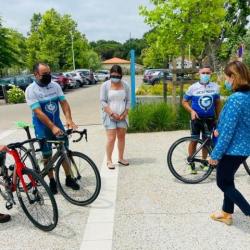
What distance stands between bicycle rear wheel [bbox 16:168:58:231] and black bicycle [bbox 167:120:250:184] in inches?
85.1

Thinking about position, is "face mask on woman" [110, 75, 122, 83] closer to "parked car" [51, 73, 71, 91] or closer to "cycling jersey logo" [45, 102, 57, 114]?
"cycling jersey logo" [45, 102, 57, 114]

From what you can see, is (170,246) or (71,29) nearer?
(170,246)

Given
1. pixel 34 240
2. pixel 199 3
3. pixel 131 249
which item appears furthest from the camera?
pixel 199 3

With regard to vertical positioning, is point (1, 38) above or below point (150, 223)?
above

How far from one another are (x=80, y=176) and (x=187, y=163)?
1643 mm

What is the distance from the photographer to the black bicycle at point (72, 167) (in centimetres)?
501

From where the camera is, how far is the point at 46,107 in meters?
5.31

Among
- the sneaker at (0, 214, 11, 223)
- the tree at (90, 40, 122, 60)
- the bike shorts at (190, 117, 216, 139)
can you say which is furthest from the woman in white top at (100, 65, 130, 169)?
the tree at (90, 40, 122, 60)

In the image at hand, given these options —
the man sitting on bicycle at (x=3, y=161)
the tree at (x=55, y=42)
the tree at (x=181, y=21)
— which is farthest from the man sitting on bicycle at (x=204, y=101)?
the tree at (x=55, y=42)

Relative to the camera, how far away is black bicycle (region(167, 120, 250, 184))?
5711mm

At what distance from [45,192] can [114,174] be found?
7.58ft

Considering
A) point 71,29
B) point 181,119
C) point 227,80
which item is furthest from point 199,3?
point 71,29

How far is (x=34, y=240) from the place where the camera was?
13.6ft

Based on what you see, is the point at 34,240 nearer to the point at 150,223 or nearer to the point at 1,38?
the point at 150,223
